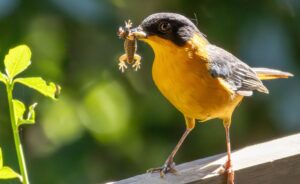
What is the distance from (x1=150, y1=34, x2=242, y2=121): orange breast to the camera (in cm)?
243

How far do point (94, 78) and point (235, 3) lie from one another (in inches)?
33.1

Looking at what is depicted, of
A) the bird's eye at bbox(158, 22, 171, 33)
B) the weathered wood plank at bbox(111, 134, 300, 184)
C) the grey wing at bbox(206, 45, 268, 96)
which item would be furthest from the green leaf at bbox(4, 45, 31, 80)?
the grey wing at bbox(206, 45, 268, 96)

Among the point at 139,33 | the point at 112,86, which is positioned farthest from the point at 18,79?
the point at 112,86

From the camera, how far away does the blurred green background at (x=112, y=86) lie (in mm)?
3410

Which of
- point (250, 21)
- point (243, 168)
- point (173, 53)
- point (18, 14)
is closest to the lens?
point (243, 168)

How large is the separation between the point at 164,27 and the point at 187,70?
23cm

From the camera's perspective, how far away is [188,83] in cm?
248

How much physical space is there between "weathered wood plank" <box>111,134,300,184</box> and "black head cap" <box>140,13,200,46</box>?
17.9 inches

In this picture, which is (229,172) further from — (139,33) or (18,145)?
(18,145)

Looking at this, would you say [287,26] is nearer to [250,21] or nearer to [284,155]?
[250,21]

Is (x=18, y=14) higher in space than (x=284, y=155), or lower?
higher

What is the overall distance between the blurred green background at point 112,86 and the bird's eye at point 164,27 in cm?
113

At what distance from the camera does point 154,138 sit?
12.5 feet

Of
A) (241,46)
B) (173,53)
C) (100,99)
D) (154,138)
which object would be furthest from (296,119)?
(173,53)
